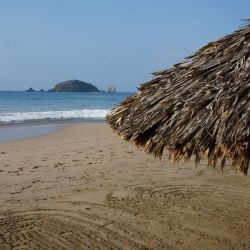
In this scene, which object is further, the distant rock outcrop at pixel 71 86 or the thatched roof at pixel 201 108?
the distant rock outcrop at pixel 71 86

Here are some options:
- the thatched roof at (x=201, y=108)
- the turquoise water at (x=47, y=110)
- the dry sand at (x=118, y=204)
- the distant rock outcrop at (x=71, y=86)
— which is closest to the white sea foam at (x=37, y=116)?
the turquoise water at (x=47, y=110)

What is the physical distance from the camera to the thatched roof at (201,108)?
10.4ft

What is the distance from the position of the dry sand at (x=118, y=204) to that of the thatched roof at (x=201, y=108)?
3.98 ft

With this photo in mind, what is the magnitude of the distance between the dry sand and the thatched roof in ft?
3.98

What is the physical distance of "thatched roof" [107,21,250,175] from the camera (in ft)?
10.4

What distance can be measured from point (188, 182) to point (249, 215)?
1.73m

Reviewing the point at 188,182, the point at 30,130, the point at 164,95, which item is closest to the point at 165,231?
the point at 164,95

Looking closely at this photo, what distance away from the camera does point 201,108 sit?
11.5 ft

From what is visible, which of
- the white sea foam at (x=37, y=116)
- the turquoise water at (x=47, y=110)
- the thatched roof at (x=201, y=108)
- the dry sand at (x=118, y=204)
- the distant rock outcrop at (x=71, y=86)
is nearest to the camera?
the thatched roof at (x=201, y=108)

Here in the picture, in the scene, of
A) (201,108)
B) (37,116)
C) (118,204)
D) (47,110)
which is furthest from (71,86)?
(201,108)

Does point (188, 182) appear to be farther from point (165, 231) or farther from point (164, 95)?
point (164, 95)

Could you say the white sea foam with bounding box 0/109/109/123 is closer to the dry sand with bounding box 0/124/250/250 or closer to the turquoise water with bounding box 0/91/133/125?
the turquoise water with bounding box 0/91/133/125

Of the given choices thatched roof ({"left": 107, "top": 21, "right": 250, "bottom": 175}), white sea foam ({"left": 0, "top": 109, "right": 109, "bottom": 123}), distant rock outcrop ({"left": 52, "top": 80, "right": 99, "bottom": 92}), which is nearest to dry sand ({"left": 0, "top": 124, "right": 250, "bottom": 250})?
thatched roof ({"left": 107, "top": 21, "right": 250, "bottom": 175})

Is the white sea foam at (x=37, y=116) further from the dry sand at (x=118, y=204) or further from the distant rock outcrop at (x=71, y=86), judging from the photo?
the distant rock outcrop at (x=71, y=86)
